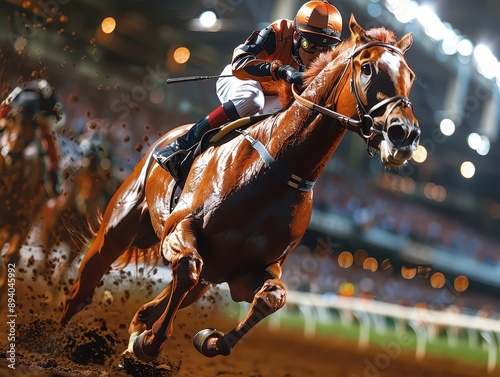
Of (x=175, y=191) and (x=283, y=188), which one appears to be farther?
(x=175, y=191)

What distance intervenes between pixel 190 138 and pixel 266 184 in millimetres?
733

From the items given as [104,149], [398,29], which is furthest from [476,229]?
[104,149]

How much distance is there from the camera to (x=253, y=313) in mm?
2795

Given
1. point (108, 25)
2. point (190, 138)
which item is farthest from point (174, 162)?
point (108, 25)

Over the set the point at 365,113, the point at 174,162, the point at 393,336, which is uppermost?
the point at 365,113

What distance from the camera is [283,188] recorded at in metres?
2.92

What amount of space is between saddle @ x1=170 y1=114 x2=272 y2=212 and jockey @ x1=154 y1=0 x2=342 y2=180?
0.04 m

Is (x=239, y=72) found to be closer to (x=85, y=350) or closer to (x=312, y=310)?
(x=85, y=350)

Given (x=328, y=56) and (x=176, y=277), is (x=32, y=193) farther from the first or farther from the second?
(x=328, y=56)

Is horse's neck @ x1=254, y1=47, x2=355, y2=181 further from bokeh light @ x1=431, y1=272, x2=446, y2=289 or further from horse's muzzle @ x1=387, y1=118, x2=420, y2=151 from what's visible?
bokeh light @ x1=431, y1=272, x2=446, y2=289

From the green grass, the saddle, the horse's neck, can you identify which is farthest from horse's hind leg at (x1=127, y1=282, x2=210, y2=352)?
the green grass

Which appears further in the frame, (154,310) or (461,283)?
(461,283)

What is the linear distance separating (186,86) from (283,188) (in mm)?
3398

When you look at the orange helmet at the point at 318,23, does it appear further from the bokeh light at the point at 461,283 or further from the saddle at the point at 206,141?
the bokeh light at the point at 461,283
